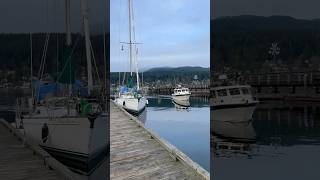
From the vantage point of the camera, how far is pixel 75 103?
7289mm

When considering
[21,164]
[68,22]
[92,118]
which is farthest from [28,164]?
[68,22]

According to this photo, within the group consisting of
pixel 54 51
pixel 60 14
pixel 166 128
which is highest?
pixel 60 14

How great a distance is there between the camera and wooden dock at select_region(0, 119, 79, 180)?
7863 millimetres

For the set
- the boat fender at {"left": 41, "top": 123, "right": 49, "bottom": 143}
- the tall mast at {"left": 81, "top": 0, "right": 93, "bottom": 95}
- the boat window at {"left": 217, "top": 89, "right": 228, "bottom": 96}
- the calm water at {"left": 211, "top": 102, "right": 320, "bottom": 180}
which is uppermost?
the tall mast at {"left": 81, "top": 0, "right": 93, "bottom": 95}

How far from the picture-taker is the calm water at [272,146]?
16.1 metres

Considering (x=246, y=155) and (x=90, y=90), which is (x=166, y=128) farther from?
(x=90, y=90)

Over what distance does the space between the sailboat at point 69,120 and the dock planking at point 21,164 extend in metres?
0.32

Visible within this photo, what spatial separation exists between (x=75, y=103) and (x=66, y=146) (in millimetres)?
1147

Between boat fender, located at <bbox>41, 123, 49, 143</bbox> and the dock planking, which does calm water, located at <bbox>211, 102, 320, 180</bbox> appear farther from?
boat fender, located at <bbox>41, 123, 49, 143</bbox>

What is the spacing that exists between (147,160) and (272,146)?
2081 cm

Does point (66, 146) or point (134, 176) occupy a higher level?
point (66, 146)

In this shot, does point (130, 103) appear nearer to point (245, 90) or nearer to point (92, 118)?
point (245, 90)

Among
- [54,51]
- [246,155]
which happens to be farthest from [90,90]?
[246,155]

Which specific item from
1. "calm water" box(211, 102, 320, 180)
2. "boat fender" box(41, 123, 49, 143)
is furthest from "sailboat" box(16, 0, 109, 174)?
"calm water" box(211, 102, 320, 180)
